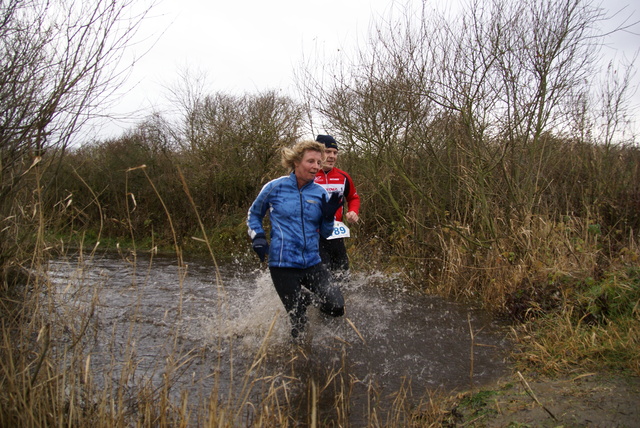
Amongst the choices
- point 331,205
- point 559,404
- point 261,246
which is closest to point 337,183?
point 331,205

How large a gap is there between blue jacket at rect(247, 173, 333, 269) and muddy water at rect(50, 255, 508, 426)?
0.70 m

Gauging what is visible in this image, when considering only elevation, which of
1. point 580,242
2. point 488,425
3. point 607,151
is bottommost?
point 488,425

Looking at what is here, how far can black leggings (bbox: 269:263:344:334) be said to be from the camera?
4363 mm

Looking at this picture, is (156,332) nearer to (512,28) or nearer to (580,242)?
(580,242)

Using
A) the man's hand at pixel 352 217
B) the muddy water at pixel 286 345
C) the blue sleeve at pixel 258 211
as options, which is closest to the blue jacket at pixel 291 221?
the blue sleeve at pixel 258 211

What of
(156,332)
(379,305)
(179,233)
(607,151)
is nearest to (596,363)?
(379,305)

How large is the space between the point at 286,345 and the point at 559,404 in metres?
2.41

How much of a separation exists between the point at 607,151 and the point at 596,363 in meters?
7.08

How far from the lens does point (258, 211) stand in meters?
4.49

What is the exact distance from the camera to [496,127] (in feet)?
24.0

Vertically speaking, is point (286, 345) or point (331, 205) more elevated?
point (331, 205)

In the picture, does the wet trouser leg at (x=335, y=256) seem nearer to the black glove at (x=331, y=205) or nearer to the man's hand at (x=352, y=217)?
the man's hand at (x=352, y=217)

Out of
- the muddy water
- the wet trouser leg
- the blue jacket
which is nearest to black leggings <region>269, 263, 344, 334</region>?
the blue jacket

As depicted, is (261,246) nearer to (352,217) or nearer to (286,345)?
(286,345)
